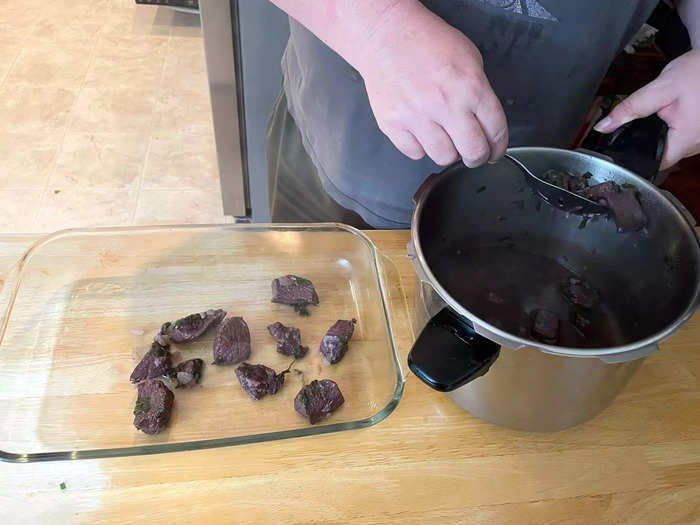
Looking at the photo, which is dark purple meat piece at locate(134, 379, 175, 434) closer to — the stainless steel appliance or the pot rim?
the pot rim

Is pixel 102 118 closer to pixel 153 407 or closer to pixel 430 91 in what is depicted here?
pixel 153 407

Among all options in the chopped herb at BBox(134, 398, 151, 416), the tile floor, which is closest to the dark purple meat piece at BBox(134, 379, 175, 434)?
the chopped herb at BBox(134, 398, 151, 416)

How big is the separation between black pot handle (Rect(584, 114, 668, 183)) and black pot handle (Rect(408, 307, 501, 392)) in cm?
33

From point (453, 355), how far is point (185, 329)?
0.39 meters

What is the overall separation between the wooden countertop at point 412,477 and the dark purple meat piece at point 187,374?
0.10m

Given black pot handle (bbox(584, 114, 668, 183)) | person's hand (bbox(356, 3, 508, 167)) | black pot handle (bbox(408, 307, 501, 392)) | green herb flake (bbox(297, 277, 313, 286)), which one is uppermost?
person's hand (bbox(356, 3, 508, 167))

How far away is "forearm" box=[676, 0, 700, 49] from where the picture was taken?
31.7 inches

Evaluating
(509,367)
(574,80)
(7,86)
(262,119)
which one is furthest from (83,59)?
(509,367)

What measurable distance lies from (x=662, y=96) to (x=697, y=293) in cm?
26

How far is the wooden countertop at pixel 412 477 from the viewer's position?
25.0 inches

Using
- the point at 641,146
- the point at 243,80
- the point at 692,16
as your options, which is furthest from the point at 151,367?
the point at 243,80

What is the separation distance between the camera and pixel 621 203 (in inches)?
28.1

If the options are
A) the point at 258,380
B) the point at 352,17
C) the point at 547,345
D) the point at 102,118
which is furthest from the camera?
the point at 102,118

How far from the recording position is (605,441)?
0.73 meters
